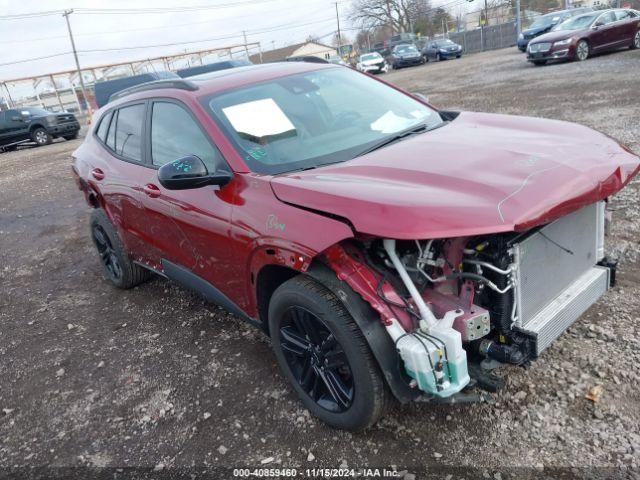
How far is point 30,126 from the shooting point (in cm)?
1977

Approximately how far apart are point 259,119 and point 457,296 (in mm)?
1564

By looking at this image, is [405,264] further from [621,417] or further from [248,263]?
[621,417]

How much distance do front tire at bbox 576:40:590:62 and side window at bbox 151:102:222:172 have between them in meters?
16.4

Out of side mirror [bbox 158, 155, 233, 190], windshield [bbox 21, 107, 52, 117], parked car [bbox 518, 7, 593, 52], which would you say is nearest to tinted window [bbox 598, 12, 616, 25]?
parked car [bbox 518, 7, 593, 52]

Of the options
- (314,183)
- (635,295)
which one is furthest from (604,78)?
(314,183)

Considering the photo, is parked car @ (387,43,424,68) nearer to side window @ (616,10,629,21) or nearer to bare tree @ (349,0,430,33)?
side window @ (616,10,629,21)

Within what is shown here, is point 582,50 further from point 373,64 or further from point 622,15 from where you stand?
point 373,64

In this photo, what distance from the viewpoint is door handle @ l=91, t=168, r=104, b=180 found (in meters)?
4.40

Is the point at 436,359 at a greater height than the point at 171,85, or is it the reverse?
the point at 171,85

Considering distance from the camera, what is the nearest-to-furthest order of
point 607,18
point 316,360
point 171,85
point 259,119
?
point 316,360, point 259,119, point 171,85, point 607,18

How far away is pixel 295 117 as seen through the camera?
322 cm

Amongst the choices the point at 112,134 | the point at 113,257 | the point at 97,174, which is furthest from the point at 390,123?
the point at 113,257

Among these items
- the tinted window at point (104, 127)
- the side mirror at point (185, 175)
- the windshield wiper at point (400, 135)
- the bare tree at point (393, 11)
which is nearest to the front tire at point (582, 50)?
the windshield wiper at point (400, 135)

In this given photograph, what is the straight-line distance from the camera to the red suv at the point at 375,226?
222cm
